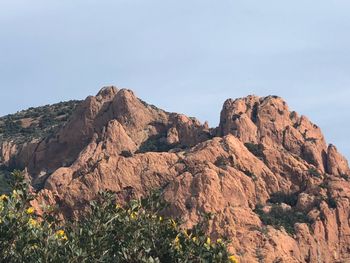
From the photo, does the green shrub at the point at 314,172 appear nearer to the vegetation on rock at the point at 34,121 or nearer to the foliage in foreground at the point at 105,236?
the vegetation on rock at the point at 34,121

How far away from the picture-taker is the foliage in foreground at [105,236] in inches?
739

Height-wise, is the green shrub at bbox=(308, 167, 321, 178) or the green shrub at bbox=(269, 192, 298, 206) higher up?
the green shrub at bbox=(308, 167, 321, 178)

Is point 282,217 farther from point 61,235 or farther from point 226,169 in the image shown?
point 61,235

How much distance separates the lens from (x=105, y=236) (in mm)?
19188

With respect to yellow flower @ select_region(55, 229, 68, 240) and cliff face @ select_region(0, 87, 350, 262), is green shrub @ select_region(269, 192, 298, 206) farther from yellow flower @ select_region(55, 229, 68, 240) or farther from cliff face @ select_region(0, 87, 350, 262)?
yellow flower @ select_region(55, 229, 68, 240)

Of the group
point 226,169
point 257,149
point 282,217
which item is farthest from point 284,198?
point 257,149

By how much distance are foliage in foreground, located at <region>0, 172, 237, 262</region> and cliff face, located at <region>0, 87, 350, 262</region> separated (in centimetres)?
3686

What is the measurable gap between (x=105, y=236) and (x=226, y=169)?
193 ft

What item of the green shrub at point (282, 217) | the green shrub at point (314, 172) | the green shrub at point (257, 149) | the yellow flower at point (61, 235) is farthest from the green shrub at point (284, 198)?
the yellow flower at point (61, 235)

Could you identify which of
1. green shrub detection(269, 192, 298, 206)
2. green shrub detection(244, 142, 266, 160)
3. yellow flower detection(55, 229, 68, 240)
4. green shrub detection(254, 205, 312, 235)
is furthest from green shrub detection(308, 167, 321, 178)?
yellow flower detection(55, 229, 68, 240)

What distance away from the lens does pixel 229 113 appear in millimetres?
95125

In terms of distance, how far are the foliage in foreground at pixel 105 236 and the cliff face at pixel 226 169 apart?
121ft

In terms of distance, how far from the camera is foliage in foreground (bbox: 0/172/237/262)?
1877cm

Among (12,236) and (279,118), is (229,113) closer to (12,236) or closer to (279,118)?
(279,118)
